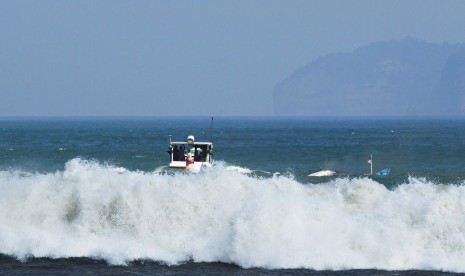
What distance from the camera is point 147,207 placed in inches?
1021

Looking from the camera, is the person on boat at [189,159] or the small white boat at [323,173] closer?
the person on boat at [189,159]

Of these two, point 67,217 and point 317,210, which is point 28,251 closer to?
point 67,217

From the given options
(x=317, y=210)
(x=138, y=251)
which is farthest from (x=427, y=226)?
(x=138, y=251)

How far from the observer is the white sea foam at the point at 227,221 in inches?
931

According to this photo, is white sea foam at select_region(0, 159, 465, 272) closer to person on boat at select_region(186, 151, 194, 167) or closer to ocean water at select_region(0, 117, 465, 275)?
ocean water at select_region(0, 117, 465, 275)

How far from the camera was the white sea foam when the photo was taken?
23.7 m

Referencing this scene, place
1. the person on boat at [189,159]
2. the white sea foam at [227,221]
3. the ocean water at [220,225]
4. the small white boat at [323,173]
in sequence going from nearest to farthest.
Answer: the ocean water at [220,225] → the white sea foam at [227,221] → the person on boat at [189,159] → the small white boat at [323,173]

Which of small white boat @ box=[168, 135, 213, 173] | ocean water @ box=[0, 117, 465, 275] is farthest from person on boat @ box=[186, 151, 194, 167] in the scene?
ocean water @ box=[0, 117, 465, 275]

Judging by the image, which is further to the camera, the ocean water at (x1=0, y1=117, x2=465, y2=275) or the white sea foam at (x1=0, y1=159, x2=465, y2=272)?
the white sea foam at (x1=0, y1=159, x2=465, y2=272)

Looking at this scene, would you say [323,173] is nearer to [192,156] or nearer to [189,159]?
[192,156]

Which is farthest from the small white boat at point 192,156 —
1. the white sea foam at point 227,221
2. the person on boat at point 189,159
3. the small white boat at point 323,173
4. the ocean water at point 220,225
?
the white sea foam at point 227,221

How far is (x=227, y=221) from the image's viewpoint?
24797mm

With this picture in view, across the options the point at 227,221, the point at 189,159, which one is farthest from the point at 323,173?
the point at 227,221

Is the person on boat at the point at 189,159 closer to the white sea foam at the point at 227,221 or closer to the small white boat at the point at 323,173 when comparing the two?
the small white boat at the point at 323,173
